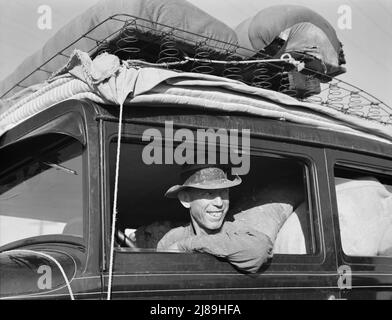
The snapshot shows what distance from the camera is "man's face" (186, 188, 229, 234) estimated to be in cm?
292

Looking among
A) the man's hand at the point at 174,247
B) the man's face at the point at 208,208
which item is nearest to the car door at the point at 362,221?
the man's face at the point at 208,208

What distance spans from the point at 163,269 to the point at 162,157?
50cm

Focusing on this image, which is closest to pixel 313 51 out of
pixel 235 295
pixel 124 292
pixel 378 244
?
pixel 378 244

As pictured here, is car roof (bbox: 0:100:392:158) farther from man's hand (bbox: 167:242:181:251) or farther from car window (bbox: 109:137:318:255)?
man's hand (bbox: 167:242:181:251)

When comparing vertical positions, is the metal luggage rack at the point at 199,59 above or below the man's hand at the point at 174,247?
above

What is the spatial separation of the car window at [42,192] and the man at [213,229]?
455 mm

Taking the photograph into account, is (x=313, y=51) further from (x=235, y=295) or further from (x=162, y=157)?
(x=235, y=295)

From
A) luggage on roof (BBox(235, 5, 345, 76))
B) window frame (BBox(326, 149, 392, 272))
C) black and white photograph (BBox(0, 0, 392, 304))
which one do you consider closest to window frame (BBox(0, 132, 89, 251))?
black and white photograph (BBox(0, 0, 392, 304))

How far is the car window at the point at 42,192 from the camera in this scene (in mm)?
2717

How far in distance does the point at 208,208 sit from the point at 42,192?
822mm

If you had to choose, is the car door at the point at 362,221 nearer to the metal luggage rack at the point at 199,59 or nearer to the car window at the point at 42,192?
the metal luggage rack at the point at 199,59

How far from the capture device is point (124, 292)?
93.4 inches

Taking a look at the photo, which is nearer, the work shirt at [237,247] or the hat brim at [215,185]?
the work shirt at [237,247]

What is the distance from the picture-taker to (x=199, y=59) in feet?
9.90
